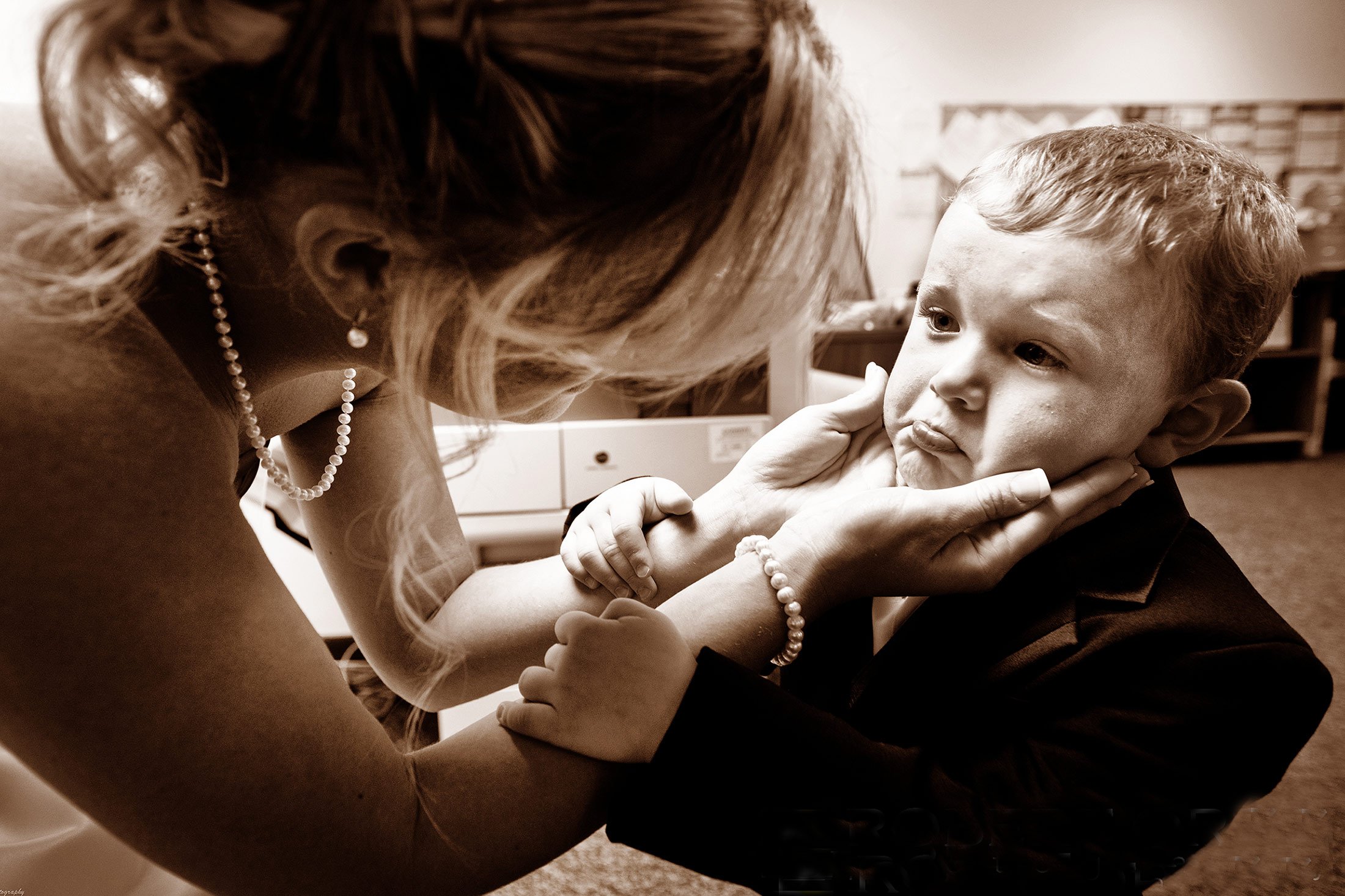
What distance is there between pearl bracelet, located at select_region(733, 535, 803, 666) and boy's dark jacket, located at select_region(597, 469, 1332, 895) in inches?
2.7

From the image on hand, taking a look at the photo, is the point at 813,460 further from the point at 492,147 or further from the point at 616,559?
the point at 492,147

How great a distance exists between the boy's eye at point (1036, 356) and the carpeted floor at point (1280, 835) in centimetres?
28

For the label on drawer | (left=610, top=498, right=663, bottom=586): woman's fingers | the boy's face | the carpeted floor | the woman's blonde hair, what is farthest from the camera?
the label on drawer

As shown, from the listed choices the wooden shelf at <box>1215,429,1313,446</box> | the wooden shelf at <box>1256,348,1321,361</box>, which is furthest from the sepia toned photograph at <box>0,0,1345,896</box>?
the wooden shelf at <box>1256,348,1321,361</box>

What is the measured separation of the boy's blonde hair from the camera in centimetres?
66

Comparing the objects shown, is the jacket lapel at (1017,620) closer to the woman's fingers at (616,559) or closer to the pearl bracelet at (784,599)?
the pearl bracelet at (784,599)

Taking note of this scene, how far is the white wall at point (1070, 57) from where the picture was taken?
384cm

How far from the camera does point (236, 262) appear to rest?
562 millimetres

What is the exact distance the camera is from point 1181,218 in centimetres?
67

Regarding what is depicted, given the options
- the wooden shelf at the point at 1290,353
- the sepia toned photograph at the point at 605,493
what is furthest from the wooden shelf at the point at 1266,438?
the sepia toned photograph at the point at 605,493

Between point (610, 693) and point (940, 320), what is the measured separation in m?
0.41

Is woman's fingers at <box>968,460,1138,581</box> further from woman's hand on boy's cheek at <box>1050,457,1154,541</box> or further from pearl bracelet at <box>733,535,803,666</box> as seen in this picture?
pearl bracelet at <box>733,535,803,666</box>

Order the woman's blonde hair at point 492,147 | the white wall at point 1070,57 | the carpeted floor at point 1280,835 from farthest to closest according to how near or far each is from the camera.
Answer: the white wall at point 1070,57 → the carpeted floor at point 1280,835 → the woman's blonde hair at point 492,147

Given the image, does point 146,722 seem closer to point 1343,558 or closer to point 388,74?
point 388,74
